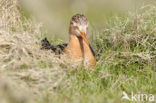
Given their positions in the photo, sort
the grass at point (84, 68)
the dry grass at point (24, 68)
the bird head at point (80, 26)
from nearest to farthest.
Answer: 1. the dry grass at point (24, 68)
2. the grass at point (84, 68)
3. the bird head at point (80, 26)

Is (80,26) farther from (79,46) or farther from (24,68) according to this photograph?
(24,68)

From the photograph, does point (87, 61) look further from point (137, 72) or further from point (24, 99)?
point (24, 99)

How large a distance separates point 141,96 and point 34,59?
151 cm

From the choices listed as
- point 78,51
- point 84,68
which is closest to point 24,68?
point 84,68

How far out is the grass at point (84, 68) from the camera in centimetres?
405

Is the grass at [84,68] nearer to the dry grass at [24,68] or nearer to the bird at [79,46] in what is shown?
the dry grass at [24,68]

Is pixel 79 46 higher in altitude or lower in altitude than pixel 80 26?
lower

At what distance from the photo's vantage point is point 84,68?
5098 mm

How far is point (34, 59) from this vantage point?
464 centimetres

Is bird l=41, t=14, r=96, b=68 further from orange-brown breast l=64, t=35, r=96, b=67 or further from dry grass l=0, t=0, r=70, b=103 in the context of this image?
dry grass l=0, t=0, r=70, b=103

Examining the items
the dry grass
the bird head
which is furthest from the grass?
the bird head

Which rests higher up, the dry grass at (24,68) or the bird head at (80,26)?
the bird head at (80,26)

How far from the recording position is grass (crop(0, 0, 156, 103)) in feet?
13.3

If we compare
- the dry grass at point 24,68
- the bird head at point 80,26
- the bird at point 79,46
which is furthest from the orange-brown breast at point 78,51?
the dry grass at point 24,68
